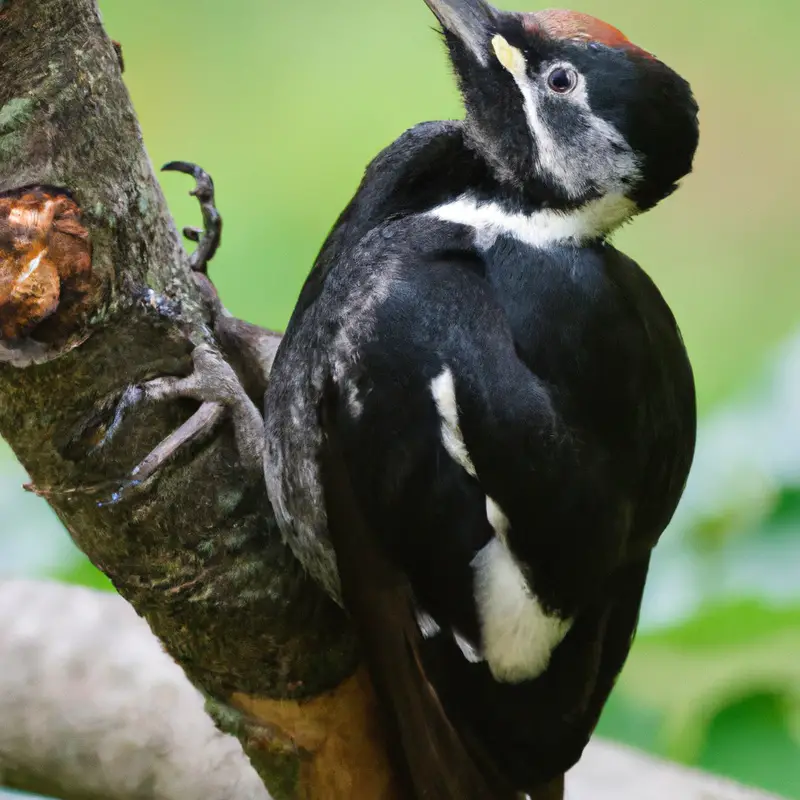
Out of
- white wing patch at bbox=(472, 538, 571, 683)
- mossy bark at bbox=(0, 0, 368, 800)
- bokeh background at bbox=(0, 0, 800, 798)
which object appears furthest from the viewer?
bokeh background at bbox=(0, 0, 800, 798)

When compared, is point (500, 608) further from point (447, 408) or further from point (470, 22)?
point (470, 22)

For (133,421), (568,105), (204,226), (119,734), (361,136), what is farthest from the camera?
(361,136)

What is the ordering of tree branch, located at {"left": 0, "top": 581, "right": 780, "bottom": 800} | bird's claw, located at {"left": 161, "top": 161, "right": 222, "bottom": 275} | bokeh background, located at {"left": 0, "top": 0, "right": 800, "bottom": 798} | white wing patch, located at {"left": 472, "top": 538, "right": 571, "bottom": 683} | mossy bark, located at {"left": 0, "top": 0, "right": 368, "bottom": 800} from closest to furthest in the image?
mossy bark, located at {"left": 0, "top": 0, "right": 368, "bottom": 800}
white wing patch, located at {"left": 472, "top": 538, "right": 571, "bottom": 683}
bird's claw, located at {"left": 161, "top": 161, "right": 222, "bottom": 275}
tree branch, located at {"left": 0, "top": 581, "right": 780, "bottom": 800}
bokeh background, located at {"left": 0, "top": 0, "right": 800, "bottom": 798}

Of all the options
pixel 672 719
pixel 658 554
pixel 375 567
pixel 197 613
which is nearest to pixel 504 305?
pixel 375 567

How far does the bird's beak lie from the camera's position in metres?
1.33

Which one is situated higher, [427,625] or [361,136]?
[361,136]

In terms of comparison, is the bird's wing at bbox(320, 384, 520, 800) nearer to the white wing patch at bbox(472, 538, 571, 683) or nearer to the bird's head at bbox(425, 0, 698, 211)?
the white wing patch at bbox(472, 538, 571, 683)

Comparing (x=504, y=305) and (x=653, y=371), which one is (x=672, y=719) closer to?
(x=653, y=371)

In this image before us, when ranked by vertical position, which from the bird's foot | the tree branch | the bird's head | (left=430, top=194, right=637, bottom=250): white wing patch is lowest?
the tree branch

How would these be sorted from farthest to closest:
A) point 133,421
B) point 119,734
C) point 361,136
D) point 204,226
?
point 361,136
point 119,734
point 204,226
point 133,421

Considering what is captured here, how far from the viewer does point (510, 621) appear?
1.27 m

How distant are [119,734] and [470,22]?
134 centimetres

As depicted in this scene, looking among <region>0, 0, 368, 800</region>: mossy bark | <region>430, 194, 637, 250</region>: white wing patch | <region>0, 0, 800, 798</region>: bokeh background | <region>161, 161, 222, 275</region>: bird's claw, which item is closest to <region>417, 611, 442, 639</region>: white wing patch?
<region>0, 0, 368, 800</region>: mossy bark

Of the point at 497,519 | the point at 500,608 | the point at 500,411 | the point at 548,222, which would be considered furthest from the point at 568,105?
the point at 500,608
